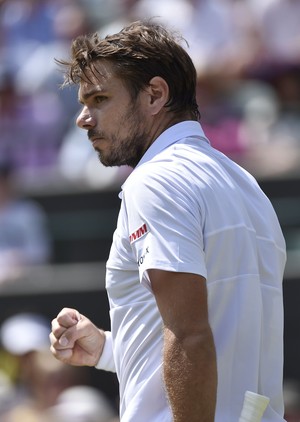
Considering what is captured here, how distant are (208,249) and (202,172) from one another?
0.18 m

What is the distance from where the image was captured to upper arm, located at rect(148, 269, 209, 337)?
214 centimetres

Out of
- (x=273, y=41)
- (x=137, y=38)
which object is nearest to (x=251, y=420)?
(x=137, y=38)

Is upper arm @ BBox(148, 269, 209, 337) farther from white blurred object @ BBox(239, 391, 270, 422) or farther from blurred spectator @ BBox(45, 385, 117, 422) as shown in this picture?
blurred spectator @ BBox(45, 385, 117, 422)

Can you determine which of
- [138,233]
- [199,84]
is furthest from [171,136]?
[199,84]

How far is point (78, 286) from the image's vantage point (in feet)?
20.7

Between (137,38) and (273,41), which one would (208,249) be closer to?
(137,38)

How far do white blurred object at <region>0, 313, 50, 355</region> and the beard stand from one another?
11.9 ft

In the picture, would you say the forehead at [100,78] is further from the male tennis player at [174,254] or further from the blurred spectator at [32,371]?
the blurred spectator at [32,371]

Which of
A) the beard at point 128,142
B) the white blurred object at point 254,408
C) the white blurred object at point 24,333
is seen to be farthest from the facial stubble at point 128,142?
the white blurred object at point 24,333

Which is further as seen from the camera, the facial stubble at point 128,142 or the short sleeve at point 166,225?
the facial stubble at point 128,142

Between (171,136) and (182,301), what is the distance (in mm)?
504

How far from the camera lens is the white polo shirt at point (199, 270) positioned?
87.5 inches

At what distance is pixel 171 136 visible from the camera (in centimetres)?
248

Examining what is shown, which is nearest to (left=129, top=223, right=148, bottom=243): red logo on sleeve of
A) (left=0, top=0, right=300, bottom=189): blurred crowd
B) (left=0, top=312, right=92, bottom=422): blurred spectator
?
(left=0, top=312, right=92, bottom=422): blurred spectator
